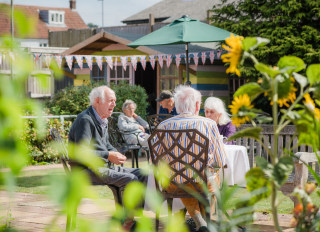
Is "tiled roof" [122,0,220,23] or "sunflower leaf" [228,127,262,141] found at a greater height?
"tiled roof" [122,0,220,23]

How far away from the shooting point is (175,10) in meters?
31.1

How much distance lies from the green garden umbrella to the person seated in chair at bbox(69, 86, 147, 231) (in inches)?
172

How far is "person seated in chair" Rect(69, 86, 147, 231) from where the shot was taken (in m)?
4.21

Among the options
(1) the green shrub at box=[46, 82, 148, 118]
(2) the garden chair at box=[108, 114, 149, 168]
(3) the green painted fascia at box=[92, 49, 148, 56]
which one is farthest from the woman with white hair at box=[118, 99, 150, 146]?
(3) the green painted fascia at box=[92, 49, 148, 56]

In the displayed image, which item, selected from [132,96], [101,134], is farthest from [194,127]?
[132,96]

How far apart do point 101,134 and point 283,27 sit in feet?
31.5

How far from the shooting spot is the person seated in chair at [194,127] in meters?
3.93

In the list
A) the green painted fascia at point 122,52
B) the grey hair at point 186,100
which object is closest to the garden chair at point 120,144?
the grey hair at point 186,100

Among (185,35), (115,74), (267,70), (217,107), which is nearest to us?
(267,70)

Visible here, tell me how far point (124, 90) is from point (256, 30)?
4197 millimetres

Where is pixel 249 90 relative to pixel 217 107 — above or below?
above

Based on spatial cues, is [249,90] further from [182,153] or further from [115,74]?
[115,74]

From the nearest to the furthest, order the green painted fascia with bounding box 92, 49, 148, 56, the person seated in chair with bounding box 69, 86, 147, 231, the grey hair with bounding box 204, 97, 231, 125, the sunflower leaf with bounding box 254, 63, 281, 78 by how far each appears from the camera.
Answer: the sunflower leaf with bounding box 254, 63, 281, 78 → the person seated in chair with bounding box 69, 86, 147, 231 → the grey hair with bounding box 204, 97, 231, 125 → the green painted fascia with bounding box 92, 49, 148, 56

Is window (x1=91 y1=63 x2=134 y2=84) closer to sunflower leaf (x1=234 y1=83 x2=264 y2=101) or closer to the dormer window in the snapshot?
sunflower leaf (x1=234 y1=83 x2=264 y2=101)
